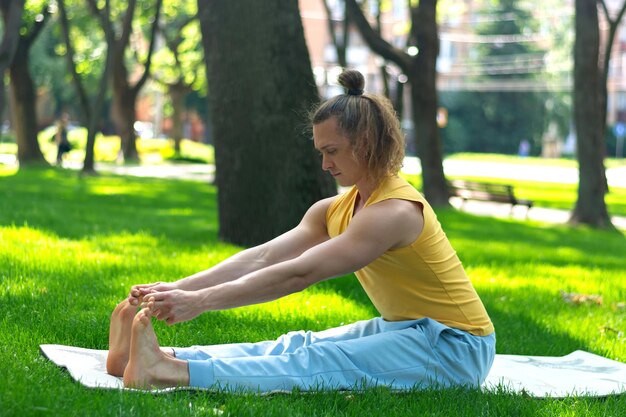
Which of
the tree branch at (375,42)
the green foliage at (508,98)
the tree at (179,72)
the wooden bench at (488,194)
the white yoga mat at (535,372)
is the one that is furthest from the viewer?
the green foliage at (508,98)

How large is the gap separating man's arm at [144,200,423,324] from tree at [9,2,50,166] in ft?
76.0

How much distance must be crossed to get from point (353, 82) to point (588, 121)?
1325cm

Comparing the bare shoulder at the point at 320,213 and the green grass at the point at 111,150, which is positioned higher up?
the bare shoulder at the point at 320,213

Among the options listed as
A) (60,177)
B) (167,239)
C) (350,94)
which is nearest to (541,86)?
(60,177)

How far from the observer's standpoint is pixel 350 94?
457 cm

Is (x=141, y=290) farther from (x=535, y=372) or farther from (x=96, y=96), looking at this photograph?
(x=96, y=96)

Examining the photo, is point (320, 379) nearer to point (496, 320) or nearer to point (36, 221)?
point (496, 320)

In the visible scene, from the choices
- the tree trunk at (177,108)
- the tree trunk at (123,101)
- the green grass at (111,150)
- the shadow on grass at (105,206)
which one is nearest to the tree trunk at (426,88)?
the shadow on grass at (105,206)

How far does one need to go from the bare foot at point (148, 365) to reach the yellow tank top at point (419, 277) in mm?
971

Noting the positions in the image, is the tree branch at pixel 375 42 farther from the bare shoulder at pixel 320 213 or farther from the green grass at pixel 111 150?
the green grass at pixel 111 150

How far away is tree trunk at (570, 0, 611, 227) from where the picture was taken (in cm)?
1655

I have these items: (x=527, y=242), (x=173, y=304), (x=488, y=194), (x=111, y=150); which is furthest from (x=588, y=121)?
(x=111, y=150)

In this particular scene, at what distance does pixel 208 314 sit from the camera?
6.24 meters

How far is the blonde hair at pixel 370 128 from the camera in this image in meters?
4.42
